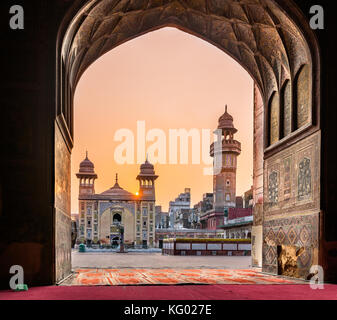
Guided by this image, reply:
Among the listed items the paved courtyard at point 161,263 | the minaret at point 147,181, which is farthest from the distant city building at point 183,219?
the paved courtyard at point 161,263

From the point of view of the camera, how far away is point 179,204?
240 ft

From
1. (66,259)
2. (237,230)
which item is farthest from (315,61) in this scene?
(237,230)

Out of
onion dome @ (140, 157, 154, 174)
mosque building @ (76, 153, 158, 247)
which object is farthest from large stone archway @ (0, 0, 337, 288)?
onion dome @ (140, 157, 154, 174)

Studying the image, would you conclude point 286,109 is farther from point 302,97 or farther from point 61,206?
point 61,206

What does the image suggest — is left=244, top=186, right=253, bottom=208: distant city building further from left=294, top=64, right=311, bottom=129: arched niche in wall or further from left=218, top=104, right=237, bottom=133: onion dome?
left=294, top=64, right=311, bottom=129: arched niche in wall

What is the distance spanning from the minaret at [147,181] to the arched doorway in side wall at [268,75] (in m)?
36.4

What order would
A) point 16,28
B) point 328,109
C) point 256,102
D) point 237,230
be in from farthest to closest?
point 237,230, point 256,102, point 328,109, point 16,28

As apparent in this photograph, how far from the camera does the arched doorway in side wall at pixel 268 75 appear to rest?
7.45 meters

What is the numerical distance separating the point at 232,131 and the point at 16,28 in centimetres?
3832

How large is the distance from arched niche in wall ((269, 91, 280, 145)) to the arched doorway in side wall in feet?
0.07

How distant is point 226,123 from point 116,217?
15078 millimetres

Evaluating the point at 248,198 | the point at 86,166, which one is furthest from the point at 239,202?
the point at 86,166
